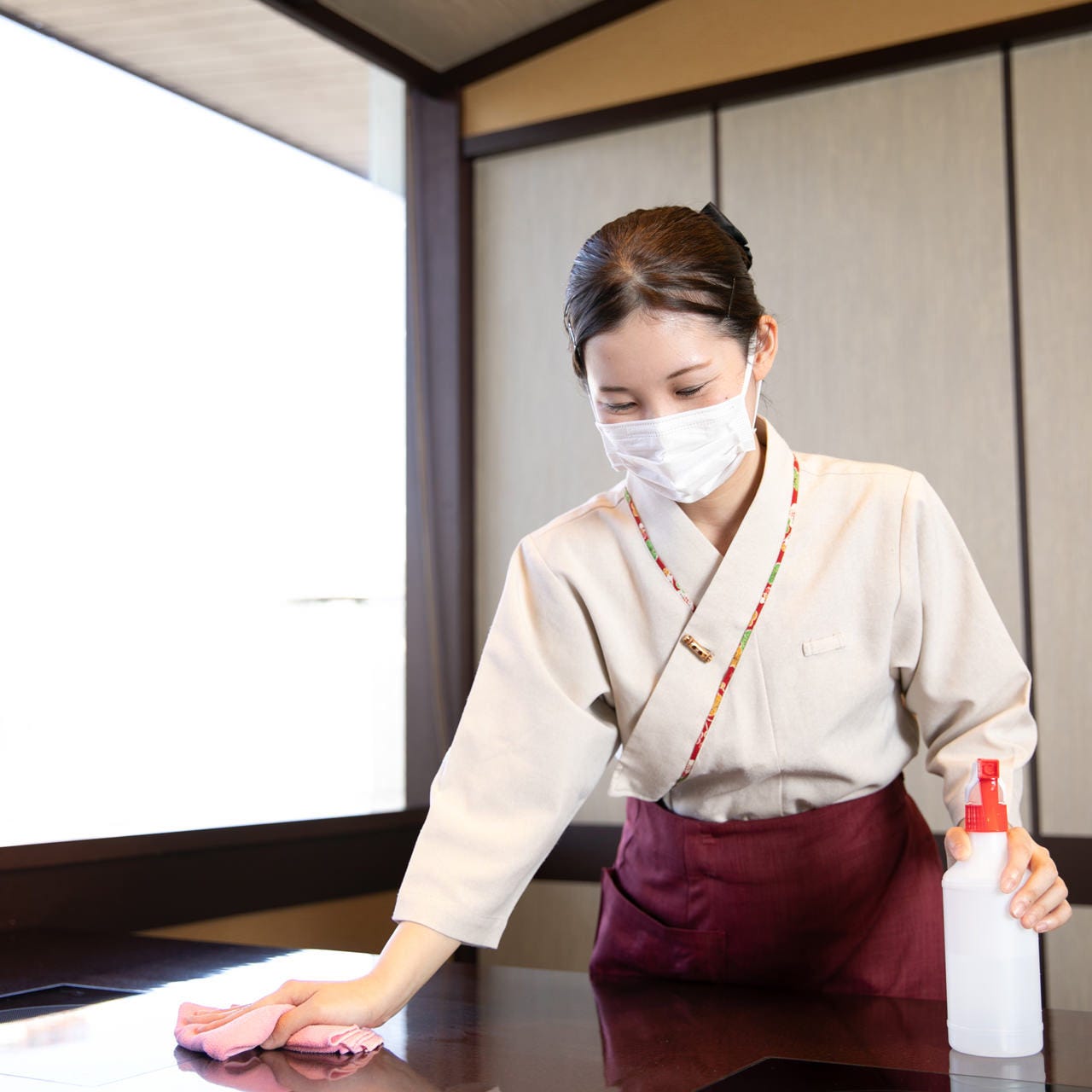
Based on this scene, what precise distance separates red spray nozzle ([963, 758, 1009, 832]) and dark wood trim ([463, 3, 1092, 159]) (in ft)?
6.71

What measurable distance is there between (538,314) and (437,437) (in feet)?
1.21

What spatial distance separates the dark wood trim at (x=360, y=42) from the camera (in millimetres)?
2654

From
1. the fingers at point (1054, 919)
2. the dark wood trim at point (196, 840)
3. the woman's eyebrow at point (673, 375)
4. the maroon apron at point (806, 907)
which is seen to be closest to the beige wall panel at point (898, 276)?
the dark wood trim at point (196, 840)

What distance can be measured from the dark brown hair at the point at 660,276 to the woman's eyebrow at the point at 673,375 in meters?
0.05

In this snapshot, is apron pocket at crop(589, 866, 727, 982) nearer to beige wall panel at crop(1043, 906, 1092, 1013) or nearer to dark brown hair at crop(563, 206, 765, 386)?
dark brown hair at crop(563, 206, 765, 386)

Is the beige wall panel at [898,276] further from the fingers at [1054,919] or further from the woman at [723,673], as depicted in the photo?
the fingers at [1054,919]

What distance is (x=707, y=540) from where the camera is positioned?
1.39 m

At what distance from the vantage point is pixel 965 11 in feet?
8.55

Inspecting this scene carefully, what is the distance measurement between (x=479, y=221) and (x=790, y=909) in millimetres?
2154

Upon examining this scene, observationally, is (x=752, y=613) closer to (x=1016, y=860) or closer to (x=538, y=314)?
(x=1016, y=860)

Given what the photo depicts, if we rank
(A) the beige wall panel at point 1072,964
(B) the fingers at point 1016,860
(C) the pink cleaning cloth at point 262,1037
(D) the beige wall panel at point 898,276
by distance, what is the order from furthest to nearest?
(D) the beige wall panel at point 898,276 → (A) the beige wall panel at point 1072,964 → (C) the pink cleaning cloth at point 262,1037 → (B) the fingers at point 1016,860

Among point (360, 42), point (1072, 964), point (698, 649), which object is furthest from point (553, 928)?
point (360, 42)

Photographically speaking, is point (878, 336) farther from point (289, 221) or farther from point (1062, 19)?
point (289, 221)

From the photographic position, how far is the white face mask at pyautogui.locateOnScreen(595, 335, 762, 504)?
128 cm
